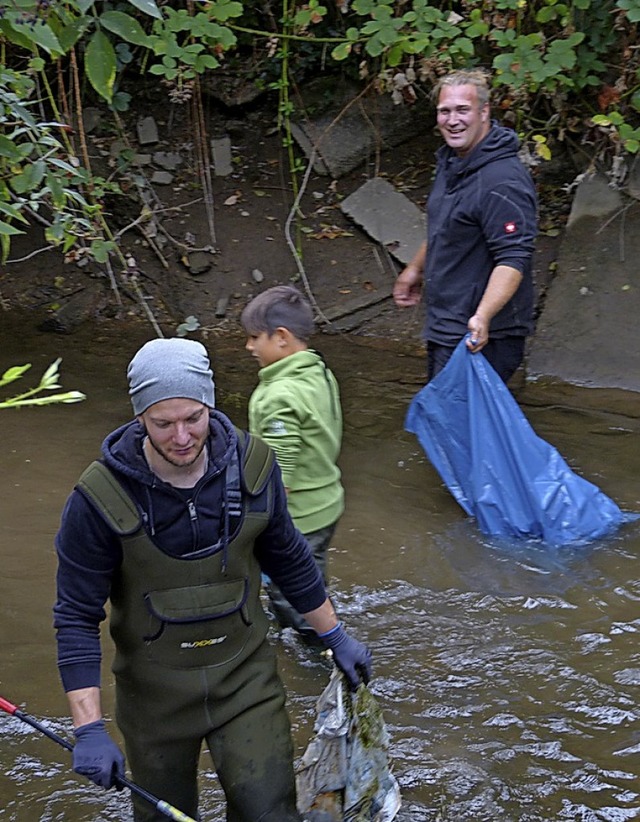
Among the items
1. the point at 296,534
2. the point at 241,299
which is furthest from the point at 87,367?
the point at 296,534

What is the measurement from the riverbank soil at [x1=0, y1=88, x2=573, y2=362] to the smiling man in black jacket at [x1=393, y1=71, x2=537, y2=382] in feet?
7.90

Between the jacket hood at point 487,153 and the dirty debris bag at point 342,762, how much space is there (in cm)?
276

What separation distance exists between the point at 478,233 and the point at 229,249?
3739 mm

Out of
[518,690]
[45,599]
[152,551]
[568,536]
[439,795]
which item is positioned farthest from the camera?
[568,536]

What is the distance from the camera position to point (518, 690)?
3.86 meters

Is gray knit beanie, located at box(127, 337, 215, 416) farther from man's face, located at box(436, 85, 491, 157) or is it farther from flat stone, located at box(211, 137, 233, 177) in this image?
flat stone, located at box(211, 137, 233, 177)

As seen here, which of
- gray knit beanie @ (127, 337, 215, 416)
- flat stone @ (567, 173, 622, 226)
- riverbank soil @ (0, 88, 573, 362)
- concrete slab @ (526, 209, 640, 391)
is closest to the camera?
gray knit beanie @ (127, 337, 215, 416)

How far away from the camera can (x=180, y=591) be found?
7.98 feet

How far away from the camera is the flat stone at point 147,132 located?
8844 millimetres

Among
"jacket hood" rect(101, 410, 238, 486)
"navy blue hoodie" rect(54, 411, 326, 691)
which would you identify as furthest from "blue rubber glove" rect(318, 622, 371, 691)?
"jacket hood" rect(101, 410, 238, 486)

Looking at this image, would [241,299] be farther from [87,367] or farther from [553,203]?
[553,203]

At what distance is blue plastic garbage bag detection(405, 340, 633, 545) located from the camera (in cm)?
489

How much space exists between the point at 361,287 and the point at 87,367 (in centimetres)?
211

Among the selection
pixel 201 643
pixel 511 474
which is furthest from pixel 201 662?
pixel 511 474
